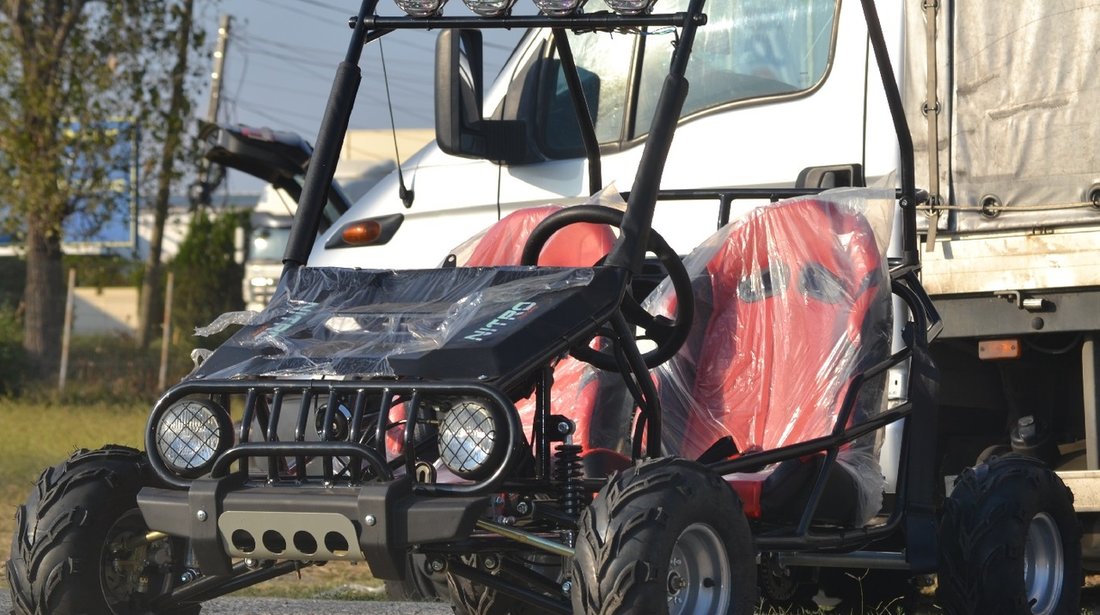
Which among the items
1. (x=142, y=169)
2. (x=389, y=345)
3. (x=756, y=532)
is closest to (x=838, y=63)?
(x=756, y=532)

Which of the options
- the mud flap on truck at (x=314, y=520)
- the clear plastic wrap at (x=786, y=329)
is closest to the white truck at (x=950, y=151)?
the clear plastic wrap at (x=786, y=329)

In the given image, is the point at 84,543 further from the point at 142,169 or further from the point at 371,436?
the point at 142,169

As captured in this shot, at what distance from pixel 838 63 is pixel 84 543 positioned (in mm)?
3355

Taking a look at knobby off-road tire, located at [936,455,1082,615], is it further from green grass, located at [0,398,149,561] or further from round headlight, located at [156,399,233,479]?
green grass, located at [0,398,149,561]

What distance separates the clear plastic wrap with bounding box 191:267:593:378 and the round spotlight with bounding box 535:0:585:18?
2.14ft

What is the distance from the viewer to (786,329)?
4.88 meters

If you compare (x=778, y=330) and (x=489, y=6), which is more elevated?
(x=489, y=6)

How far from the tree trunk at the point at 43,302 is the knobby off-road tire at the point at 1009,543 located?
14.8 meters

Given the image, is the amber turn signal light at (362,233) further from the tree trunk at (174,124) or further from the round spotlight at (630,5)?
the tree trunk at (174,124)

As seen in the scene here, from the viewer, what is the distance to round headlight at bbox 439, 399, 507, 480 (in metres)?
3.54

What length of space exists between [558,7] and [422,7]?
383 mm

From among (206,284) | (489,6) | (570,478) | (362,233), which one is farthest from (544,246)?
(206,284)

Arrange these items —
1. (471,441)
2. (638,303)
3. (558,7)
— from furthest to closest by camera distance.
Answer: (638,303), (558,7), (471,441)

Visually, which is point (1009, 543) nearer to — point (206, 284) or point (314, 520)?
point (314, 520)
